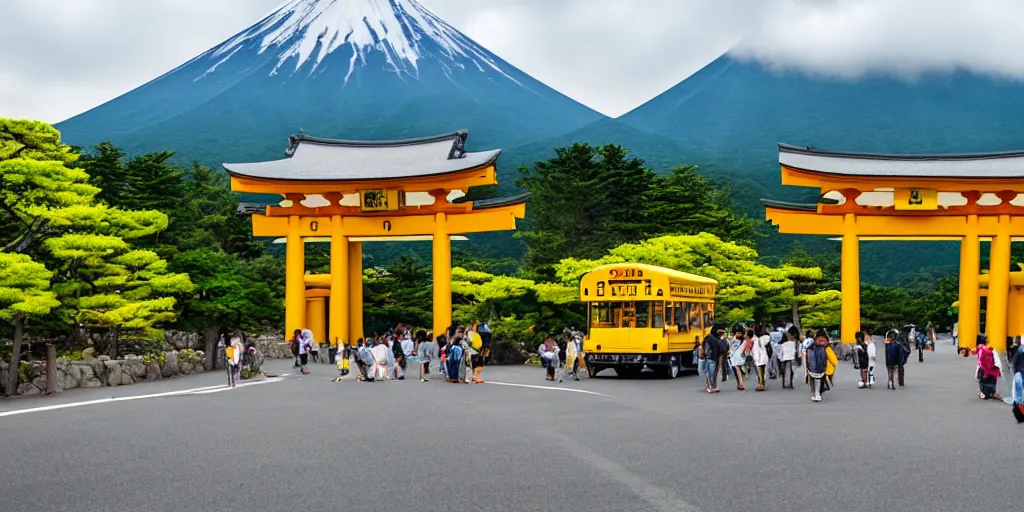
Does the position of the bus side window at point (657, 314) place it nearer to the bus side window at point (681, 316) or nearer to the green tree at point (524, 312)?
the bus side window at point (681, 316)

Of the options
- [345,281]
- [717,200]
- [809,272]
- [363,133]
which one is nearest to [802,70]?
[363,133]

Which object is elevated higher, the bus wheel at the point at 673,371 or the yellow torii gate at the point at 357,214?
the yellow torii gate at the point at 357,214

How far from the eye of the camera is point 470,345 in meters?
19.4

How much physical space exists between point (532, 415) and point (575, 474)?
492 cm

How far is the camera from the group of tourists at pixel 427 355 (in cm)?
1938

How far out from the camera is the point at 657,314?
1986 cm

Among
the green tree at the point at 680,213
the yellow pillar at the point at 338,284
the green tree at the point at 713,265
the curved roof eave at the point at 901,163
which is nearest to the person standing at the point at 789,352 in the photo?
the green tree at the point at 713,265

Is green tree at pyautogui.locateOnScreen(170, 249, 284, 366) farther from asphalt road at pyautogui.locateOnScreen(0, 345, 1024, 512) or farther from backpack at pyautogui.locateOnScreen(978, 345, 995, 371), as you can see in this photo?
backpack at pyautogui.locateOnScreen(978, 345, 995, 371)

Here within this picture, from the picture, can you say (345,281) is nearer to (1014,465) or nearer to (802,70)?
(1014,465)

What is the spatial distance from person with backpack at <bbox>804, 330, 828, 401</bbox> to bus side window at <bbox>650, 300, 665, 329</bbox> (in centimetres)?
498

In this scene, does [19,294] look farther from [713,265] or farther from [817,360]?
[713,265]

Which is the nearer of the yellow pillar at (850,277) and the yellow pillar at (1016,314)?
the yellow pillar at (850,277)

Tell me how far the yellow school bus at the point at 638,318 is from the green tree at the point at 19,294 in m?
10.7

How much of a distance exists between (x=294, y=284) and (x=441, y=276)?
15.9 feet
